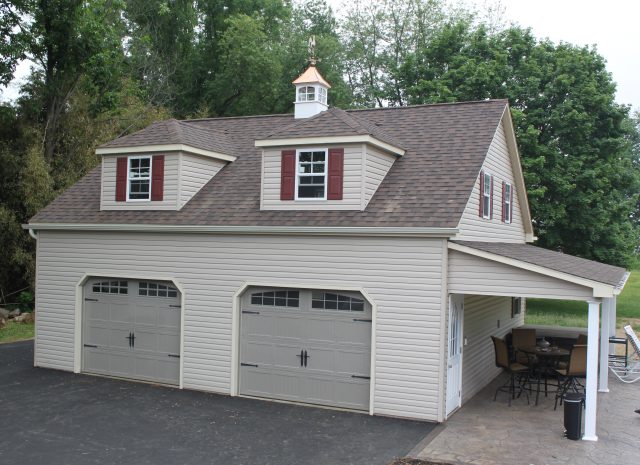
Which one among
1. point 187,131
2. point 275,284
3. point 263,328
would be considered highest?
point 187,131

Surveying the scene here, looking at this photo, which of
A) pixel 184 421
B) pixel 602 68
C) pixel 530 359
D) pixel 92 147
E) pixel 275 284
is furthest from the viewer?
pixel 602 68

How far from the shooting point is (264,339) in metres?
13.0

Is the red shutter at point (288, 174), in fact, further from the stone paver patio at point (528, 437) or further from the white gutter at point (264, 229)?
the stone paver patio at point (528, 437)

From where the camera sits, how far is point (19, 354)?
17.1 meters

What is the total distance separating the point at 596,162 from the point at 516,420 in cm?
1745

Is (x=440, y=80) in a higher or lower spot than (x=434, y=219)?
higher

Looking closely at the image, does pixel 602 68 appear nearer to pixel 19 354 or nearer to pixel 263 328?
pixel 263 328

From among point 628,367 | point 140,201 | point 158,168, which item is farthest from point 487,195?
point 140,201

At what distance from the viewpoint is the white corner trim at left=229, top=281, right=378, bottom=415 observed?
11.8 meters

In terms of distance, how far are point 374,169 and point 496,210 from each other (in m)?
4.25

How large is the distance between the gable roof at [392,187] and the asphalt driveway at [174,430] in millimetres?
3680

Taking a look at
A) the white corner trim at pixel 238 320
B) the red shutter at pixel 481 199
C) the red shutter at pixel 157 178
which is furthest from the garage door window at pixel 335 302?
the red shutter at pixel 157 178

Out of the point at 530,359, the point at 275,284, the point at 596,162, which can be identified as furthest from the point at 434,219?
the point at 596,162

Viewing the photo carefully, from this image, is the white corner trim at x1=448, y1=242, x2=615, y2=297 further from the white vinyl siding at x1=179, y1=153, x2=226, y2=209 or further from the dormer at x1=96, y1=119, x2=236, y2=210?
the dormer at x1=96, y1=119, x2=236, y2=210
